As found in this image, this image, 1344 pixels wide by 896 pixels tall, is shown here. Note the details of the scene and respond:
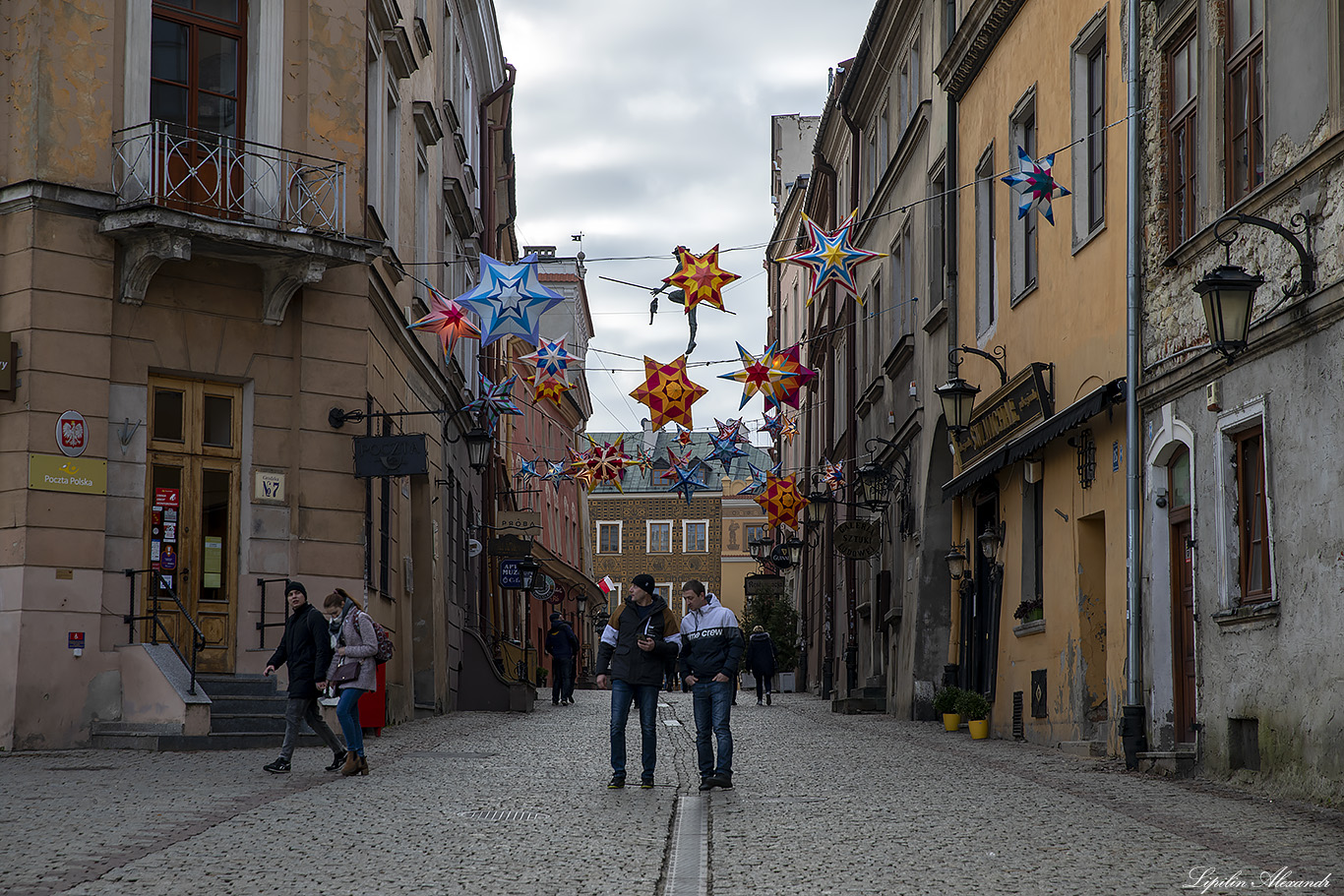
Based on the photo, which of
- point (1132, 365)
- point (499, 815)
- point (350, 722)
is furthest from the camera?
point (1132, 365)

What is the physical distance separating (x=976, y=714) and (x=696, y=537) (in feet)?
201

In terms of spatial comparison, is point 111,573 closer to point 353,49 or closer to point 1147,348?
point 353,49

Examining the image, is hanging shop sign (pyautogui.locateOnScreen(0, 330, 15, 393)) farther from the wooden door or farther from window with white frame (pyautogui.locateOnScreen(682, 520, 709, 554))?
window with white frame (pyautogui.locateOnScreen(682, 520, 709, 554))

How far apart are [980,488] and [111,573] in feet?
36.6

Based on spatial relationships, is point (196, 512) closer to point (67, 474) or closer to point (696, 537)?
point (67, 474)

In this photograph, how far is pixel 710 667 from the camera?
12.6 meters

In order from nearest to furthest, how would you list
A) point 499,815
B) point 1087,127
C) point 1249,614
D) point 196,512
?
point 499,815 → point 1249,614 → point 1087,127 → point 196,512

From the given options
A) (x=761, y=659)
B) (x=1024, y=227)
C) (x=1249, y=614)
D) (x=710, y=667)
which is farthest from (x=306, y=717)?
(x=761, y=659)

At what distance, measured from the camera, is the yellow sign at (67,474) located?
1593 cm

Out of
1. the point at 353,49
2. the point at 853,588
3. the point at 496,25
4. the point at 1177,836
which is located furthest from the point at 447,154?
the point at 1177,836

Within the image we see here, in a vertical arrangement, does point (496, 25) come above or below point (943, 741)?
above

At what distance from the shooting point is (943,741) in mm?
18422

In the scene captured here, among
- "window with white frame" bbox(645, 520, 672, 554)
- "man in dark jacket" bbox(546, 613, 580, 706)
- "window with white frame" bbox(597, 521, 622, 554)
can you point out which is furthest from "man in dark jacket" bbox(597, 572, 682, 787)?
"window with white frame" bbox(597, 521, 622, 554)

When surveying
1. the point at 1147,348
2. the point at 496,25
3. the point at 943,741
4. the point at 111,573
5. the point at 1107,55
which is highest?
the point at 496,25
